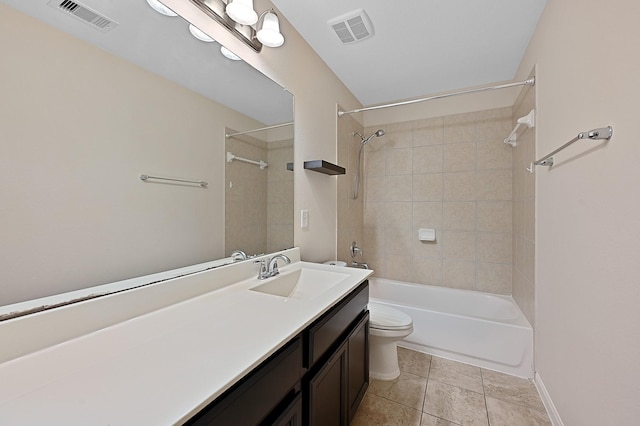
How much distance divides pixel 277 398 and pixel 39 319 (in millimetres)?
672

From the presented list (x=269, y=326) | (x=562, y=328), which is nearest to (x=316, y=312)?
(x=269, y=326)

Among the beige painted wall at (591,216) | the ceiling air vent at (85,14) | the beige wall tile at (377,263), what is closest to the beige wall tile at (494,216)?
the beige painted wall at (591,216)

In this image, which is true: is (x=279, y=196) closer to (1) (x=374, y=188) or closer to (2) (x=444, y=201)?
(1) (x=374, y=188)

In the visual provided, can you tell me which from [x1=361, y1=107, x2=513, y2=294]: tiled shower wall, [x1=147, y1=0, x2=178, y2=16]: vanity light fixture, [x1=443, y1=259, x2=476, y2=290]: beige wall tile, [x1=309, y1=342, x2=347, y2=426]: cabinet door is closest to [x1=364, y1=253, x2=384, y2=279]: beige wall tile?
[x1=361, y1=107, x2=513, y2=294]: tiled shower wall

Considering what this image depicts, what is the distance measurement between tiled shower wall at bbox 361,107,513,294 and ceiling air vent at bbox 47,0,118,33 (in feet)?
8.30

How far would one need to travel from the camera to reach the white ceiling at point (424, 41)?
5.19ft

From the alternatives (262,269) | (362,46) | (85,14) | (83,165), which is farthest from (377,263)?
(85,14)

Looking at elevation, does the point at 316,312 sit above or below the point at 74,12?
below

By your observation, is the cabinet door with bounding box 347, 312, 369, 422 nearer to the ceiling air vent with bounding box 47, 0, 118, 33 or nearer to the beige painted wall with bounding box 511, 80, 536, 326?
the beige painted wall with bounding box 511, 80, 536, 326

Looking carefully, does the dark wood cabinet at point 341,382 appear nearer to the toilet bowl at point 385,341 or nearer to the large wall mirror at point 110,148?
the toilet bowl at point 385,341

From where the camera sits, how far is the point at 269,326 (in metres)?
0.81

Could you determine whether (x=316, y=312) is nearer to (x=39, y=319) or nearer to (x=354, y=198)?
(x=39, y=319)

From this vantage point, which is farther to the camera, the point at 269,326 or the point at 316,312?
the point at 316,312

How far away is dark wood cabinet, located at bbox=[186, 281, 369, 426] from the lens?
0.61 meters
